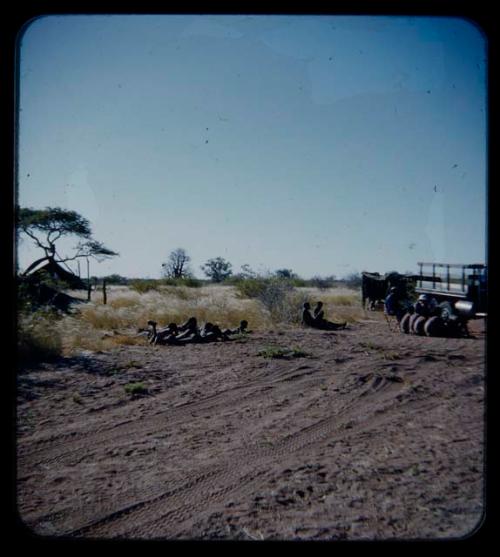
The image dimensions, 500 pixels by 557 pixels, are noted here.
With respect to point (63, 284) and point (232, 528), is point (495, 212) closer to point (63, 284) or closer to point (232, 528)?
point (232, 528)

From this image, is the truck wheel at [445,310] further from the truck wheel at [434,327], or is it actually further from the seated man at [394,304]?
the seated man at [394,304]

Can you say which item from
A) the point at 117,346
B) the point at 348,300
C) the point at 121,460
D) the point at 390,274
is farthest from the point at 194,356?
the point at 348,300

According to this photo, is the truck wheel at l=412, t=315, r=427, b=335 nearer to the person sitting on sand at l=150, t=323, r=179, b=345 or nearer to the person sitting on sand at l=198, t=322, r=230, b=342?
the person sitting on sand at l=198, t=322, r=230, b=342

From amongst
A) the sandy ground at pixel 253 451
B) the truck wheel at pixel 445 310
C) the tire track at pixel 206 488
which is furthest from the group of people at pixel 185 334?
the tire track at pixel 206 488

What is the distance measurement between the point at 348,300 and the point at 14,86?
775 inches

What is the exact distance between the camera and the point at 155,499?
3.05 meters

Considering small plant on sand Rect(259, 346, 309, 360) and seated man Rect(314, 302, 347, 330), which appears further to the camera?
seated man Rect(314, 302, 347, 330)

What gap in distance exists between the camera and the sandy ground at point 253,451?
2.76m

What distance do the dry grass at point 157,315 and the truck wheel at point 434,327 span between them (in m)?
4.09

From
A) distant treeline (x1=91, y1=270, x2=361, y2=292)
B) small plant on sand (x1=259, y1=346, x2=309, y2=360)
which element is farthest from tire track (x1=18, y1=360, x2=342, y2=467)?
distant treeline (x1=91, y1=270, x2=361, y2=292)

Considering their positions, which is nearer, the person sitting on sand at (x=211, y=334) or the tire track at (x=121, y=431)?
the tire track at (x=121, y=431)

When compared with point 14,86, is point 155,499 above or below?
below

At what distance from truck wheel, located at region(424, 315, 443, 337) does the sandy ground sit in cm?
329

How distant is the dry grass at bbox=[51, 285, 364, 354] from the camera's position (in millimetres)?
9773
